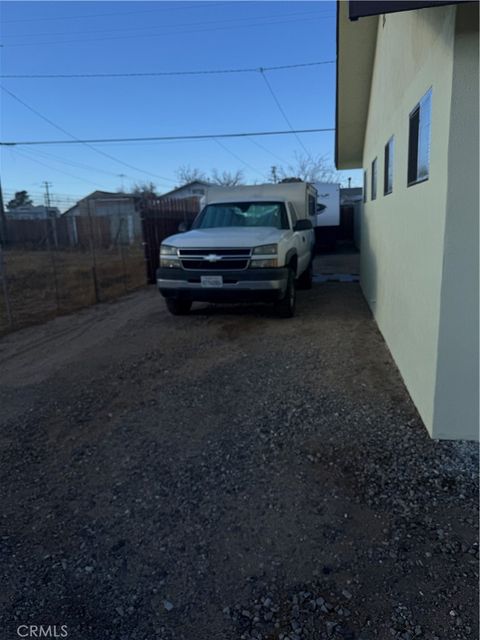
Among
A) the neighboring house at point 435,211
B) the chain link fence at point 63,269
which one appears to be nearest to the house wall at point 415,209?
the neighboring house at point 435,211

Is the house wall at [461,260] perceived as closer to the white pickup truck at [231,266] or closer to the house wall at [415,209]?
the house wall at [415,209]

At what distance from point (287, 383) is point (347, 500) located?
203cm

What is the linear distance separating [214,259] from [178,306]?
135cm

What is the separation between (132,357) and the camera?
6004 mm

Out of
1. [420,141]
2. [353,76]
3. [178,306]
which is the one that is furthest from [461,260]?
[353,76]

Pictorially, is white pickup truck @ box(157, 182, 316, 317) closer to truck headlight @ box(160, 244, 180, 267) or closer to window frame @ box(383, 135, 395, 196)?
truck headlight @ box(160, 244, 180, 267)

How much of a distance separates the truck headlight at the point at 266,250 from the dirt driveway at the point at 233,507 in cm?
231

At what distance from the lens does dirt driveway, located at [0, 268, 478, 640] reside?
220 centimetres

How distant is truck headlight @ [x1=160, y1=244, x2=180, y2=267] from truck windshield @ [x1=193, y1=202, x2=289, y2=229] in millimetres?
1356

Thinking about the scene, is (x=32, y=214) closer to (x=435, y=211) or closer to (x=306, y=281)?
(x=306, y=281)

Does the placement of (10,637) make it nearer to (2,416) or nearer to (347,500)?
(347,500)

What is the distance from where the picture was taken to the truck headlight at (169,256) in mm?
7539

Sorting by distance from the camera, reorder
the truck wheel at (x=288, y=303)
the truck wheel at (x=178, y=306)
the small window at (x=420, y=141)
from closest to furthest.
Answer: the small window at (x=420, y=141), the truck wheel at (x=288, y=303), the truck wheel at (x=178, y=306)

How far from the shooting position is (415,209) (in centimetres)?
425
